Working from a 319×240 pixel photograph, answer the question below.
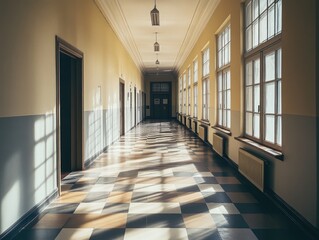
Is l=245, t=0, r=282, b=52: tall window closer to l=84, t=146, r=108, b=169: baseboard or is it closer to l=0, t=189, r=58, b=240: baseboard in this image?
l=0, t=189, r=58, b=240: baseboard

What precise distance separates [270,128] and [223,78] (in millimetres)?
3216

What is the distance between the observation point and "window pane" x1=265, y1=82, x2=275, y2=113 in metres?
4.14

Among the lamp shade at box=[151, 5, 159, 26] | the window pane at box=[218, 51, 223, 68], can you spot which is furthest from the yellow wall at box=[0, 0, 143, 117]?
the window pane at box=[218, 51, 223, 68]

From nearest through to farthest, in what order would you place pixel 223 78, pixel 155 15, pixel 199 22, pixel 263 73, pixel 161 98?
pixel 263 73 < pixel 155 15 < pixel 223 78 < pixel 199 22 < pixel 161 98

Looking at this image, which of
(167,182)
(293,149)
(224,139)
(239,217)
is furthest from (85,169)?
(293,149)

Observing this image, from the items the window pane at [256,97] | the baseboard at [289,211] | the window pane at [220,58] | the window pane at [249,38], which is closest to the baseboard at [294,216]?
the baseboard at [289,211]

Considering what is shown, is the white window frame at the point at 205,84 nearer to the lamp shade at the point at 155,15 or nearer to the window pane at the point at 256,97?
the lamp shade at the point at 155,15

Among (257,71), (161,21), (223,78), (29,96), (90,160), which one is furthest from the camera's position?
(161,21)

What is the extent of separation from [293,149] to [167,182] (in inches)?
86.2

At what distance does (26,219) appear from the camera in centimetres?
318

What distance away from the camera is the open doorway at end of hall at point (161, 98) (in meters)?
25.8

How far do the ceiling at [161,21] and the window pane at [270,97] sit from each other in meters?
3.64

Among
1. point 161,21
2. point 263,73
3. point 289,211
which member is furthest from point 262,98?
point 161,21

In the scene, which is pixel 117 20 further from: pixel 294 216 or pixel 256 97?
pixel 294 216
